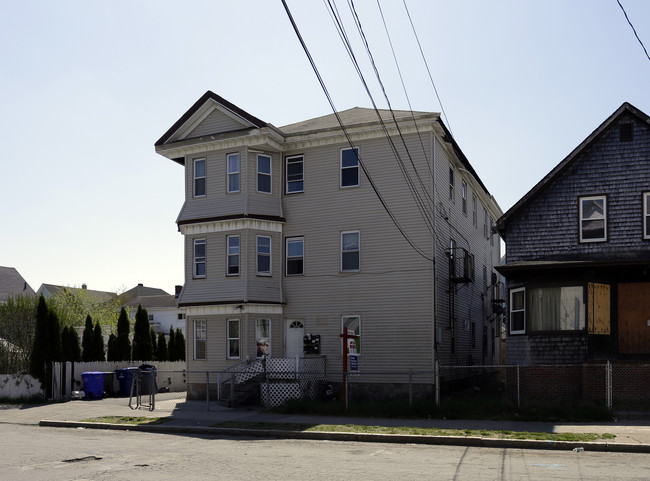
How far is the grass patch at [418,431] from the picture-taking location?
579 inches

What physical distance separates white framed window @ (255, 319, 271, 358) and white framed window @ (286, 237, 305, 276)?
2.19 meters

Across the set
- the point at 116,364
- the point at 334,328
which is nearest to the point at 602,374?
the point at 334,328

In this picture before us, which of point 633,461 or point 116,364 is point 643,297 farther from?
point 116,364

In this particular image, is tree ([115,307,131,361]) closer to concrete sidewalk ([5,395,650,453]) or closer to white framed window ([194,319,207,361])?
concrete sidewalk ([5,395,650,453])

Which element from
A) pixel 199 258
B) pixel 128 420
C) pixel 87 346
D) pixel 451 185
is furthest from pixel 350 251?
pixel 87 346

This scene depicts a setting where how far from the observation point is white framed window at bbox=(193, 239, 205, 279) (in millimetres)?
27281

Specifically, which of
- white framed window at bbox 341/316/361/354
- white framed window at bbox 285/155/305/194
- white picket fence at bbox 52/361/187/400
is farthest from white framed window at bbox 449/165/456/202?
white picket fence at bbox 52/361/187/400

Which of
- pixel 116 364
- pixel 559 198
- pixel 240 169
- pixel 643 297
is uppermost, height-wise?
pixel 240 169

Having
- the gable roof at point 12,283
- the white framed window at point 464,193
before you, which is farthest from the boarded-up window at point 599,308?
the gable roof at point 12,283

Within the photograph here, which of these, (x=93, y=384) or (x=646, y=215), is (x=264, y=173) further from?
(x=646, y=215)

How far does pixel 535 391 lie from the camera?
2108cm

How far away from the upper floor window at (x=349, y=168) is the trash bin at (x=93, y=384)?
1253 cm

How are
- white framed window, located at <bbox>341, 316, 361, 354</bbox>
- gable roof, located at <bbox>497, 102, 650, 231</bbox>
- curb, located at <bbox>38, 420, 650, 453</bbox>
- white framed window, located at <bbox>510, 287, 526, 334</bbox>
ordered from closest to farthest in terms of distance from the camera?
1. curb, located at <bbox>38, 420, 650, 453</bbox>
2. gable roof, located at <bbox>497, 102, 650, 231</bbox>
3. white framed window, located at <bbox>510, 287, 526, 334</bbox>
4. white framed window, located at <bbox>341, 316, 361, 354</bbox>

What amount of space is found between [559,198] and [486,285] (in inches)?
566
